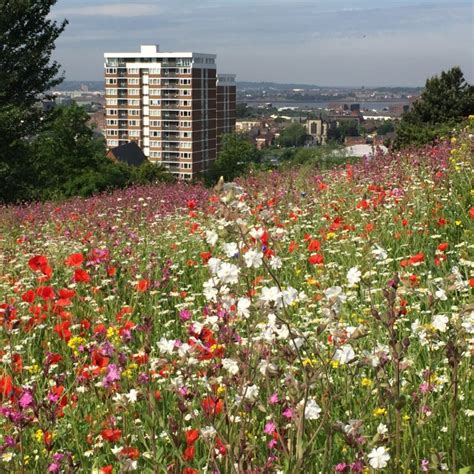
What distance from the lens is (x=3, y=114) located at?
80.3 ft

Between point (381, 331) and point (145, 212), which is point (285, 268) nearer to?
point (381, 331)

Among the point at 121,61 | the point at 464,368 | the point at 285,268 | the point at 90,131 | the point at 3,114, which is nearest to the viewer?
the point at 464,368

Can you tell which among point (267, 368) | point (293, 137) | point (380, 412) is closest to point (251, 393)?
point (267, 368)

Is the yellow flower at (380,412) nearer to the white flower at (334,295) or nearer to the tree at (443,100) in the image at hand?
the white flower at (334,295)

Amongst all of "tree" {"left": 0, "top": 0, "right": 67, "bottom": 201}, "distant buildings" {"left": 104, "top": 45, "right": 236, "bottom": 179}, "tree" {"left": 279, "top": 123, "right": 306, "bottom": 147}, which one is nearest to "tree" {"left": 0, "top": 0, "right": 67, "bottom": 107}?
"tree" {"left": 0, "top": 0, "right": 67, "bottom": 201}

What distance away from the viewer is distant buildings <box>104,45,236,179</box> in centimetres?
12419

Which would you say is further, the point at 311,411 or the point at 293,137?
the point at 293,137

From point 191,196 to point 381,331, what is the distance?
7.26m

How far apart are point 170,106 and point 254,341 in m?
127

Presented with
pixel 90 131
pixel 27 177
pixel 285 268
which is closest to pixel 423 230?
pixel 285 268

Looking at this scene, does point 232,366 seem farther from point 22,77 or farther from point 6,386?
point 22,77

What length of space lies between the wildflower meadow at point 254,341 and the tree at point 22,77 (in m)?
19.1

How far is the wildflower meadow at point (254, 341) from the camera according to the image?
1.94 meters

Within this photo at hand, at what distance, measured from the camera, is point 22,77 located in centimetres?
2702
